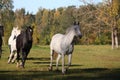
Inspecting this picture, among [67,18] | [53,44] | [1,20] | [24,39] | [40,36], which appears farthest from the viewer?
[67,18]

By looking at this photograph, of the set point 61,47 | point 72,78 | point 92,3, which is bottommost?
point 72,78

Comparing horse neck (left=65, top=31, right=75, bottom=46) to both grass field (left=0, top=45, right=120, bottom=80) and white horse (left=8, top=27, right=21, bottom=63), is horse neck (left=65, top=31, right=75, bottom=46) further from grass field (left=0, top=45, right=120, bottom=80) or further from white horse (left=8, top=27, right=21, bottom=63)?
white horse (left=8, top=27, right=21, bottom=63)

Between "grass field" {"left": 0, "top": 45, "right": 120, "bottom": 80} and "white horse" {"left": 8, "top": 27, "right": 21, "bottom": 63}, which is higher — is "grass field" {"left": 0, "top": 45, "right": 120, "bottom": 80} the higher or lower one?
the lower one

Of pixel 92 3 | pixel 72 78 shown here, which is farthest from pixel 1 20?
pixel 72 78

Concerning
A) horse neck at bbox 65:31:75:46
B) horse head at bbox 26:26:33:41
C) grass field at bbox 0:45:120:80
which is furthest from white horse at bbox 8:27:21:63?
horse neck at bbox 65:31:75:46

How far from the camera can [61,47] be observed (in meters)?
18.0

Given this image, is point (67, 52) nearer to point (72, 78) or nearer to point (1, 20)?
point (72, 78)

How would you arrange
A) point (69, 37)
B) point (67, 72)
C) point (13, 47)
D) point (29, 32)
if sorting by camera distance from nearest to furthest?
point (69, 37) → point (67, 72) → point (29, 32) → point (13, 47)

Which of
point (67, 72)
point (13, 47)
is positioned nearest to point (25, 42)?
point (13, 47)

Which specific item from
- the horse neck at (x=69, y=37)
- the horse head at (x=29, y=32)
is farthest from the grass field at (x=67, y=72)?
the horse head at (x=29, y=32)

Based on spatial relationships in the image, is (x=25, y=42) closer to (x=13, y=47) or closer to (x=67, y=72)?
(x=13, y=47)

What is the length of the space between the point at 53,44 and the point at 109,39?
2937 inches

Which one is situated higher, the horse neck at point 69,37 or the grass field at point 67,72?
the horse neck at point 69,37

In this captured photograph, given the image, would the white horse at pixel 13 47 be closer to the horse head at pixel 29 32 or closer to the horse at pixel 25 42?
the horse at pixel 25 42
